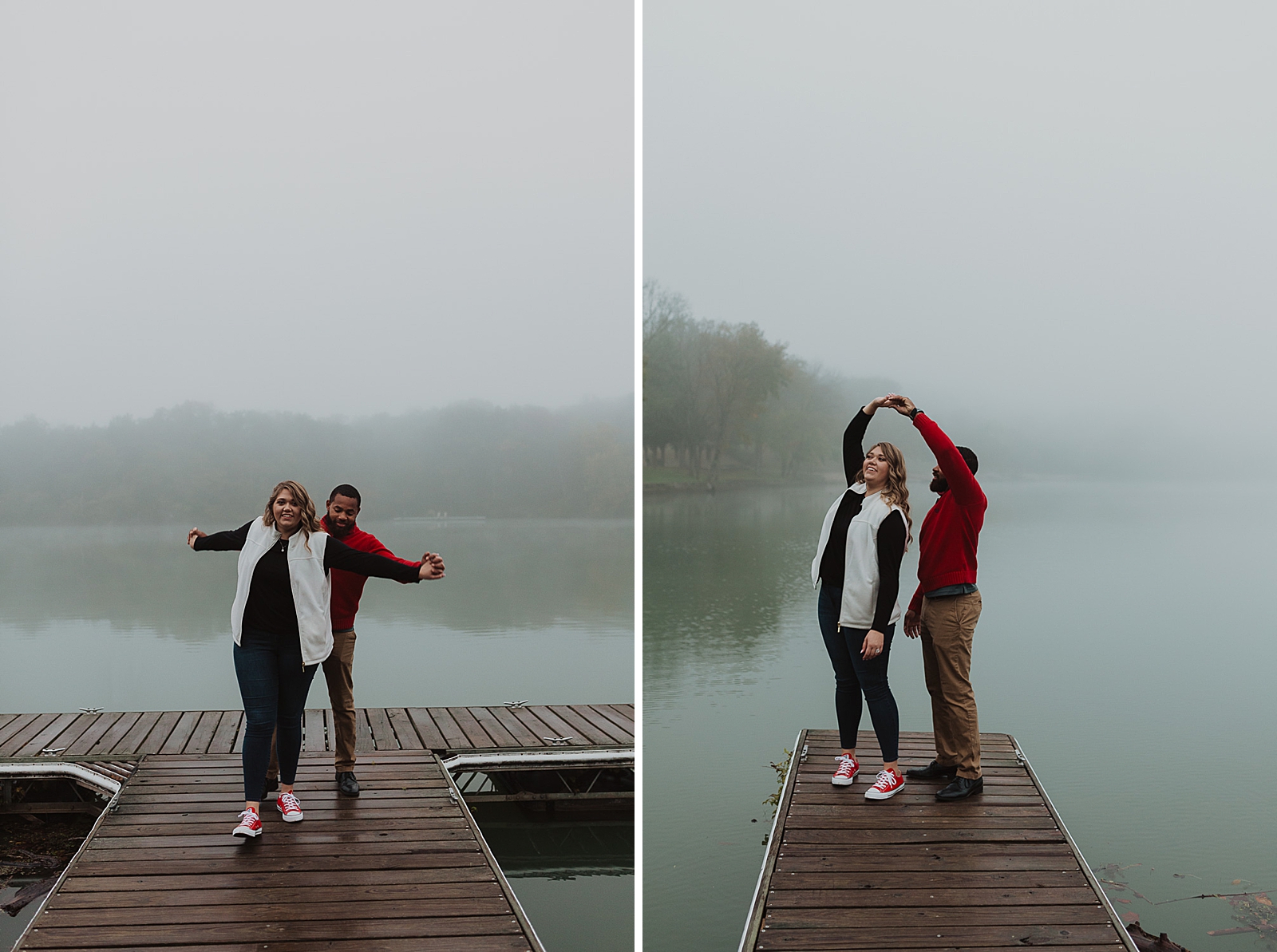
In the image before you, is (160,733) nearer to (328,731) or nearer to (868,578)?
(328,731)

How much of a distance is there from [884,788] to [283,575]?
81.6 inches

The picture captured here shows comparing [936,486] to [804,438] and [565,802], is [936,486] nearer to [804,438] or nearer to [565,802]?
[565,802]

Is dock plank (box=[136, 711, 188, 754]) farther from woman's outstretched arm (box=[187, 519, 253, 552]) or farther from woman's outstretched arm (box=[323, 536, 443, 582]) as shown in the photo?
woman's outstretched arm (box=[323, 536, 443, 582])

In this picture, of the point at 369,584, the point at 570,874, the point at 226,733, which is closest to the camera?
the point at 570,874

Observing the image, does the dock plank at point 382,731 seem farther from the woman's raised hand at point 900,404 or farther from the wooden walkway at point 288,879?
the woman's raised hand at point 900,404

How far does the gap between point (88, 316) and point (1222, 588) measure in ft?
46.5

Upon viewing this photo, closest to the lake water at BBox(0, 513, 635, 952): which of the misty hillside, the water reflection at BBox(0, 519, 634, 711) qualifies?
the water reflection at BBox(0, 519, 634, 711)

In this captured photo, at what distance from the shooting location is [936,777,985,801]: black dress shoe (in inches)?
130

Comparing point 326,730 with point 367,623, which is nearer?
point 326,730

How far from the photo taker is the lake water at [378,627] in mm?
8625

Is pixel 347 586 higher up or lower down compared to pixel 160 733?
higher up

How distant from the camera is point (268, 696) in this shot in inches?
122

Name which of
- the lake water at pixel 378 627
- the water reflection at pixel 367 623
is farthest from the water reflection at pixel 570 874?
the water reflection at pixel 367 623

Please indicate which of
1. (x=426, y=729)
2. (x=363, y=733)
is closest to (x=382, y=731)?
(x=363, y=733)
